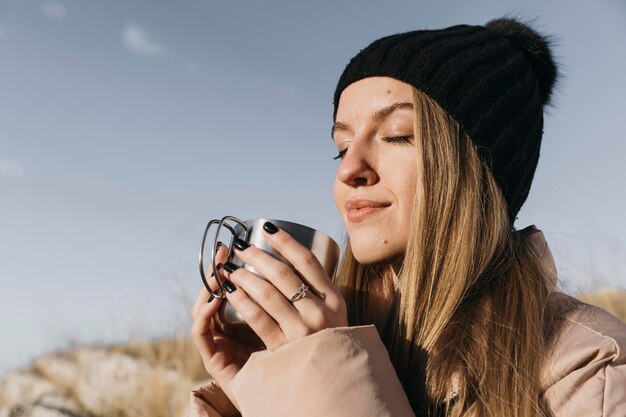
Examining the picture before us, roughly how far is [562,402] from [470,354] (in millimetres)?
303

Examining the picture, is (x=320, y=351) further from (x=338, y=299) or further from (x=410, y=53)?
(x=410, y=53)

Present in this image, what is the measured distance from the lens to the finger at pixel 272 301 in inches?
73.3

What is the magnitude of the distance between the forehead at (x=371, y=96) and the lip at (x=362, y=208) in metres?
0.31

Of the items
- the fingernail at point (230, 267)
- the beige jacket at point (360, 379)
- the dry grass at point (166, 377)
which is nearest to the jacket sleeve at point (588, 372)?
the beige jacket at point (360, 379)

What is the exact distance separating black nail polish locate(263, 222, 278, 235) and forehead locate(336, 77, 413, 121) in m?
0.60

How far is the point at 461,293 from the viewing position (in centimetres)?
221

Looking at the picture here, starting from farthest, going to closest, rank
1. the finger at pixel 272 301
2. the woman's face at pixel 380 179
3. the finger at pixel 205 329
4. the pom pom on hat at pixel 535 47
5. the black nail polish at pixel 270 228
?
1. the pom pom on hat at pixel 535 47
2. the woman's face at pixel 380 179
3. the finger at pixel 205 329
4. the black nail polish at pixel 270 228
5. the finger at pixel 272 301

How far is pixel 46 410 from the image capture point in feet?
20.6

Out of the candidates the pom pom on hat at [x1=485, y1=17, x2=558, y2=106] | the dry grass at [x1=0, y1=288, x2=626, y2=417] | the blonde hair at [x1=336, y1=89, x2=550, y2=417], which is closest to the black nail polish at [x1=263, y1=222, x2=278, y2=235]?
the blonde hair at [x1=336, y1=89, x2=550, y2=417]

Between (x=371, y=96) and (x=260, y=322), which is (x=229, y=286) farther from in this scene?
(x=371, y=96)

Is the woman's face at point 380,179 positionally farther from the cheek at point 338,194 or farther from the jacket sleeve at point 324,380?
the jacket sleeve at point 324,380

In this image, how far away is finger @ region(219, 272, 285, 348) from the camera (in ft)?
6.19

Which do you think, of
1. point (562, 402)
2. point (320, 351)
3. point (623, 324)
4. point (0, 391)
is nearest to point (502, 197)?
point (623, 324)

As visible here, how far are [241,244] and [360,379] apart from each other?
53 centimetres
